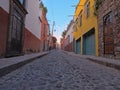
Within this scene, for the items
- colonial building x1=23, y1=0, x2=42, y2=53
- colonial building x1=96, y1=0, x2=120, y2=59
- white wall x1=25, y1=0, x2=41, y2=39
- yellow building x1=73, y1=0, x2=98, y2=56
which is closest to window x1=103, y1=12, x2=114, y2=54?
colonial building x1=96, y1=0, x2=120, y2=59

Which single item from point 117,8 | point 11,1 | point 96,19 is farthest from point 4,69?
point 96,19

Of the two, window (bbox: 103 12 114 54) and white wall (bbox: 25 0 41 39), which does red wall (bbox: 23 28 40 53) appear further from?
window (bbox: 103 12 114 54)

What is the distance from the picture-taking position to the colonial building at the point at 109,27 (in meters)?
10.9

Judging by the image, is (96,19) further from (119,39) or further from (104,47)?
(119,39)

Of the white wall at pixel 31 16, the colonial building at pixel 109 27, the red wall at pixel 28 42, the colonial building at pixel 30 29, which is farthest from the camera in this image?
the white wall at pixel 31 16

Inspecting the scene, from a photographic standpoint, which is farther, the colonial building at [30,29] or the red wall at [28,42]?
the colonial building at [30,29]

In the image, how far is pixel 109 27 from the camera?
12508mm

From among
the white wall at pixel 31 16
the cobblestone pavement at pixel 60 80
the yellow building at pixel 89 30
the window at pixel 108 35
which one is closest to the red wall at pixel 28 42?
the white wall at pixel 31 16

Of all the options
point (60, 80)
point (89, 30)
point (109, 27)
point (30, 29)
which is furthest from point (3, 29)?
point (89, 30)

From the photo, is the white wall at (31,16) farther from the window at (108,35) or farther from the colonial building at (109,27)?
the window at (108,35)

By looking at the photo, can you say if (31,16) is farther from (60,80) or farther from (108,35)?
(60,80)

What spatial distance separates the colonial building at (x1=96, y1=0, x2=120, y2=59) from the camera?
10898 mm

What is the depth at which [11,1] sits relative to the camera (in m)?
10.9

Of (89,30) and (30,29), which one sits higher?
(30,29)
